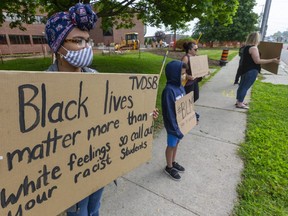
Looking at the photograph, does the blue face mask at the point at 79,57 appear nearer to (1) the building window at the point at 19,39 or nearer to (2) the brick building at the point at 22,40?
(2) the brick building at the point at 22,40

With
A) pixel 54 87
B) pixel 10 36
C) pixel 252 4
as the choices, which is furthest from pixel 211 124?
pixel 252 4

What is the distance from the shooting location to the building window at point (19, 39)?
2811 cm

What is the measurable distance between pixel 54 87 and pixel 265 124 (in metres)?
4.36

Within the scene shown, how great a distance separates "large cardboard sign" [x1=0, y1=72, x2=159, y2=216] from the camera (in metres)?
0.94

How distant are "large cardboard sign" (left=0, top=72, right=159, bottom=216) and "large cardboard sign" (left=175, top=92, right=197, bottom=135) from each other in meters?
0.82

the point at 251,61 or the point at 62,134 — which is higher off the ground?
the point at 251,61

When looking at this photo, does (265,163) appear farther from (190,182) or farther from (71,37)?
(71,37)

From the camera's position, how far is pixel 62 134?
113cm

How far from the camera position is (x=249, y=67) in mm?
4738

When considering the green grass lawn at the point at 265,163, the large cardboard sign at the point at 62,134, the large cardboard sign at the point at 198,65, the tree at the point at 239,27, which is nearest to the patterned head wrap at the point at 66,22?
the large cardboard sign at the point at 62,134

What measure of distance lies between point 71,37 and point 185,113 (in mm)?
1522

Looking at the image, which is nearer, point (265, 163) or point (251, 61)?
point (265, 163)

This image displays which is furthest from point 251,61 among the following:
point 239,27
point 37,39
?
point 239,27

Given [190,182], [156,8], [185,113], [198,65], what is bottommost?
[190,182]
